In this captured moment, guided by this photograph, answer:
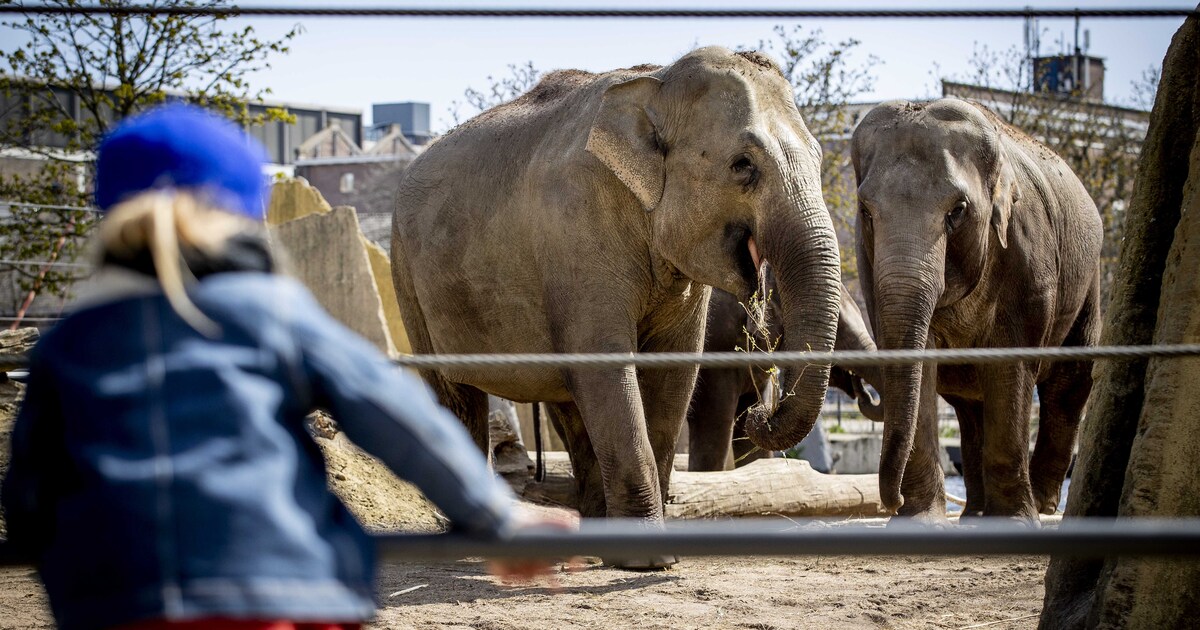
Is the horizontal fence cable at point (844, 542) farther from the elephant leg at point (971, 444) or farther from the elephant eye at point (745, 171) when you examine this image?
the elephant leg at point (971, 444)

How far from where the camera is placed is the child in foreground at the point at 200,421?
1826 millimetres

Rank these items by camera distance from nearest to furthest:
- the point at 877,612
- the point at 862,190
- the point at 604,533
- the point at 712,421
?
the point at 604,533 < the point at 877,612 < the point at 862,190 < the point at 712,421

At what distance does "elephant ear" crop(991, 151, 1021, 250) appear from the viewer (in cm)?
767

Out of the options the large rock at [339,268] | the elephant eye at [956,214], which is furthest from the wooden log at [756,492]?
the large rock at [339,268]

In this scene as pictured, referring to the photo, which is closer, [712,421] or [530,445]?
[712,421]

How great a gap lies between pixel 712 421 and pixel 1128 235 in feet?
19.8

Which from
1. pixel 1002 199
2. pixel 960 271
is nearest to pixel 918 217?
pixel 960 271

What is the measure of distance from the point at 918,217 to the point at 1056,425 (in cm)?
253

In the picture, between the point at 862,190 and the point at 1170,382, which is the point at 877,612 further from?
the point at 862,190

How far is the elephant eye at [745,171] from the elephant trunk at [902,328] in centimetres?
137

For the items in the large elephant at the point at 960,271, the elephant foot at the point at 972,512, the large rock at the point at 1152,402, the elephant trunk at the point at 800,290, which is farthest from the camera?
the elephant foot at the point at 972,512

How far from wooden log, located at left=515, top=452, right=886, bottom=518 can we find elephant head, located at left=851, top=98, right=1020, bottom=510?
1.28 metres

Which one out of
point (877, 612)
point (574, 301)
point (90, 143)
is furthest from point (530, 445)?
point (877, 612)

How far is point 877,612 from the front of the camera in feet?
17.4
